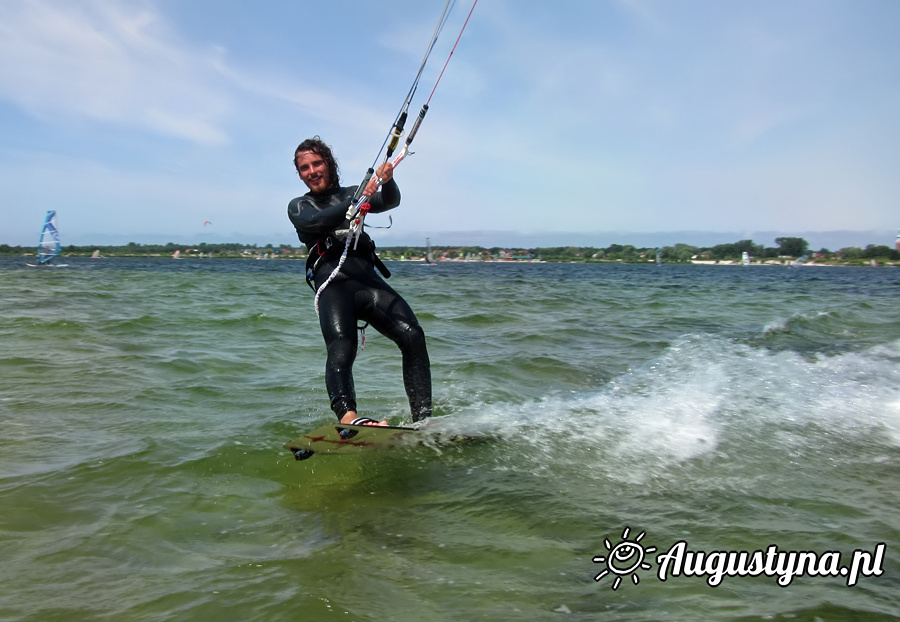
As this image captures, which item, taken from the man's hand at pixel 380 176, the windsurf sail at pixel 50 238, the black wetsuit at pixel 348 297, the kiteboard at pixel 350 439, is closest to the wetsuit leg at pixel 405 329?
the black wetsuit at pixel 348 297

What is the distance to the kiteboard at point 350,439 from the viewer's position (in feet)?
13.5

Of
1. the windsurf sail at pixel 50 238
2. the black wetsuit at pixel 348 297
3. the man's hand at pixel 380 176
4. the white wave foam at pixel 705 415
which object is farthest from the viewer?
the windsurf sail at pixel 50 238

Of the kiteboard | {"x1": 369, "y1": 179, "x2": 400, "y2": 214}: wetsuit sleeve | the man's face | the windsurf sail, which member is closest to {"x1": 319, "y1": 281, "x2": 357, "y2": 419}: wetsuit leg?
the kiteboard

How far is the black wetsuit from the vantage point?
4566 mm

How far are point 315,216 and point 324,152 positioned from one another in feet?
2.26

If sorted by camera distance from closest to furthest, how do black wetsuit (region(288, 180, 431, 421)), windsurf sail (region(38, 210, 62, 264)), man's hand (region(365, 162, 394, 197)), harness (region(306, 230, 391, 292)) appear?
1. man's hand (region(365, 162, 394, 197))
2. black wetsuit (region(288, 180, 431, 421))
3. harness (region(306, 230, 391, 292))
4. windsurf sail (region(38, 210, 62, 264))

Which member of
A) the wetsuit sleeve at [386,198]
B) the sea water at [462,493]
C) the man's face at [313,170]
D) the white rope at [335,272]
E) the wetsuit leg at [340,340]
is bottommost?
the sea water at [462,493]

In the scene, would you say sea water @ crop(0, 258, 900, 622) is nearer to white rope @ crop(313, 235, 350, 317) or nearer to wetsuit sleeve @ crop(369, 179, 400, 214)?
white rope @ crop(313, 235, 350, 317)

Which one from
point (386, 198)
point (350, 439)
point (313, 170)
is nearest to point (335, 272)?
point (386, 198)

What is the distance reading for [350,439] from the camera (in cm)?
421

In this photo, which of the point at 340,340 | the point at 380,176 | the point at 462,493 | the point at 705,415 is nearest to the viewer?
the point at 462,493

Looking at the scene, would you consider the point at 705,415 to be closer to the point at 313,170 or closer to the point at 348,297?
the point at 348,297

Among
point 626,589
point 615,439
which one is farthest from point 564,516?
point 615,439

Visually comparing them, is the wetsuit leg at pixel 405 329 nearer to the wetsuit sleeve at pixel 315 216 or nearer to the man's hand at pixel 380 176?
the wetsuit sleeve at pixel 315 216
